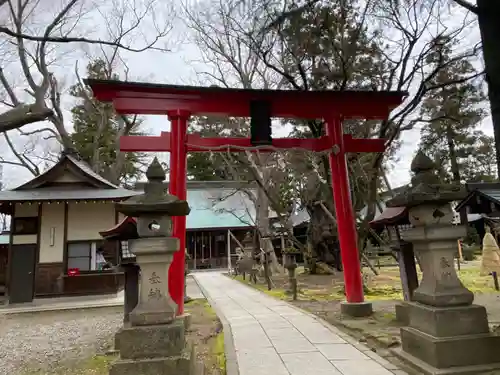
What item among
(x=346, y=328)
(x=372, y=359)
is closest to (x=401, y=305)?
(x=346, y=328)

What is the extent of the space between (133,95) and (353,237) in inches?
207

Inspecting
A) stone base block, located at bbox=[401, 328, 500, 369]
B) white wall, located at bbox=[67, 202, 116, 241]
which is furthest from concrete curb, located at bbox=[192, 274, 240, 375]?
white wall, located at bbox=[67, 202, 116, 241]

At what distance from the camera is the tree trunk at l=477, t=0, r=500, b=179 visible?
394 cm

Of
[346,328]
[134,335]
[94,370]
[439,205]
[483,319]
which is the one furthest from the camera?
[346,328]

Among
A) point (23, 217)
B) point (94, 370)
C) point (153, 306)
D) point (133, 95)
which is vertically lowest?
point (94, 370)

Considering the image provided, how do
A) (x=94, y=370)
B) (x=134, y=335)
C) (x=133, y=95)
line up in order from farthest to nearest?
(x=133, y=95)
(x=94, y=370)
(x=134, y=335)

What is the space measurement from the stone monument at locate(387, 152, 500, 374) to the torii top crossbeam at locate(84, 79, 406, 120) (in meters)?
3.09

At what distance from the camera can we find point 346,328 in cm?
622

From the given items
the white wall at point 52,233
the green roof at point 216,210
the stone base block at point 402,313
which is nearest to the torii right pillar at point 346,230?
the stone base block at point 402,313

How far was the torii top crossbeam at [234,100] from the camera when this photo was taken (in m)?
6.75

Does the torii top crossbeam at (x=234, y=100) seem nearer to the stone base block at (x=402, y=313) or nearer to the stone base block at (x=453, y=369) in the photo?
the stone base block at (x=402, y=313)

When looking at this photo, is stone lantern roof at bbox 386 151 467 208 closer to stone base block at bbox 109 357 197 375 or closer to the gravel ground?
stone base block at bbox 109 357 197 375

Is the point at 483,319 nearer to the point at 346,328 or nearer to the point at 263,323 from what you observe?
the point at 346,328

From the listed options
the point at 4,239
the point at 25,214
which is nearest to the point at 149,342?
the point at 25,214
